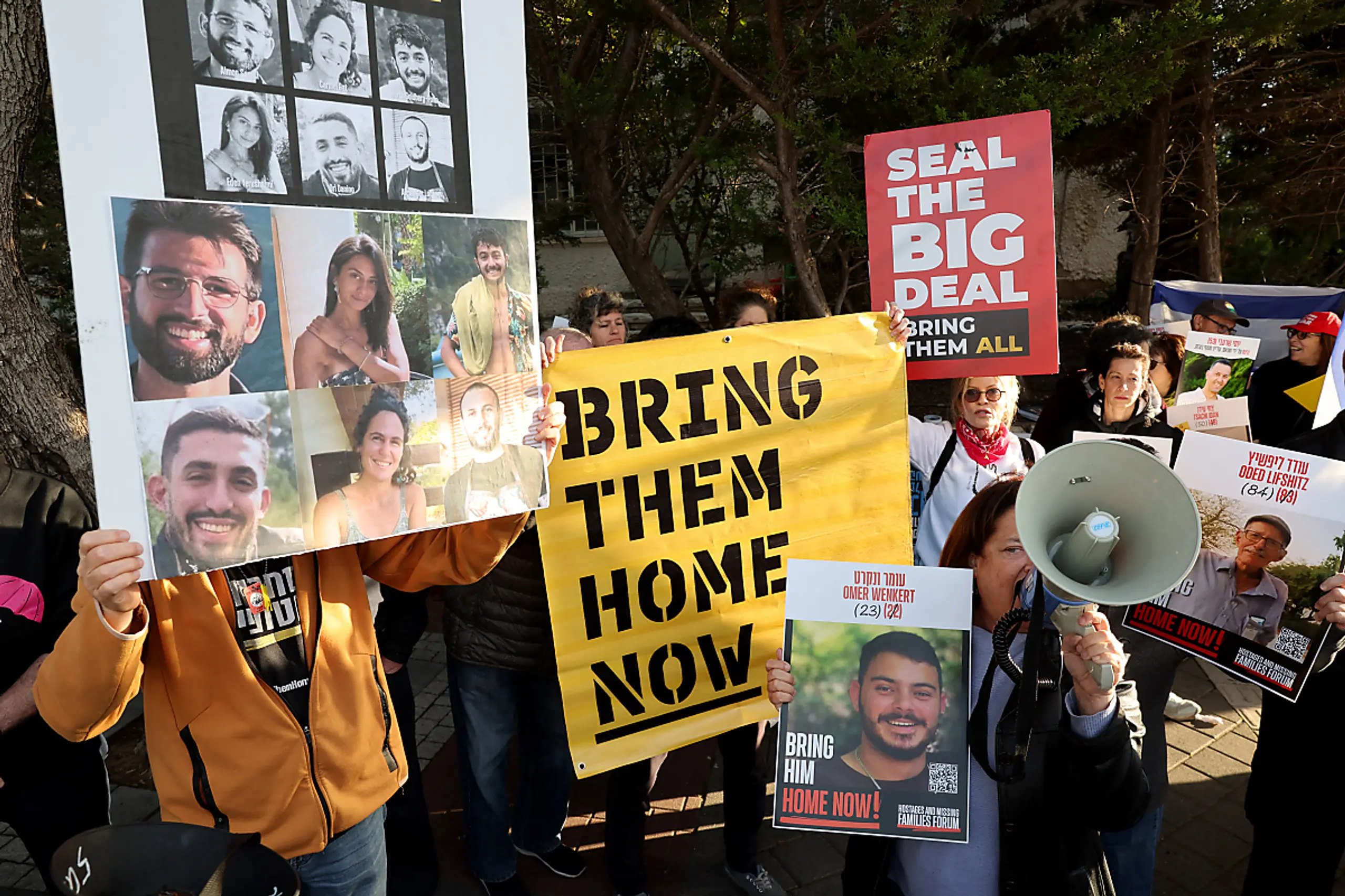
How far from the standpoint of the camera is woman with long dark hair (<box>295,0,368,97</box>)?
142 cm

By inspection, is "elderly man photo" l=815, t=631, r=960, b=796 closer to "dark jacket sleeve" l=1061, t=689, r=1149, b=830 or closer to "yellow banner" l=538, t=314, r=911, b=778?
"dark jacket sleeve" l=1061, t=689, r=1149, b=830

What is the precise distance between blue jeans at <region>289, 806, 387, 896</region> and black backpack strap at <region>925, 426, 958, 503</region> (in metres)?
2.11

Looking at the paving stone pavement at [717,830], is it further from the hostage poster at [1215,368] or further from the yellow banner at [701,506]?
the hostage poster at [1215,368]

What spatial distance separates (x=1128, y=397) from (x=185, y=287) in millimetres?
3466

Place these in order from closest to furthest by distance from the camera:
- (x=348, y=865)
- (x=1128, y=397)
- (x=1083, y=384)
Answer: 1. (x=348, y=865)
2. (x=1128, y=397)
3. (x=1083, y=384)

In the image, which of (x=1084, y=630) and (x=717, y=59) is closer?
(x=1084, y=630)

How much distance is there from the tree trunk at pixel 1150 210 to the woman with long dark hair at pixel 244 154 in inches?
294

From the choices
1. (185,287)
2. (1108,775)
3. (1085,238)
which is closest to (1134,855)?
(1108,775)

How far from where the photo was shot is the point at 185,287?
1335mm

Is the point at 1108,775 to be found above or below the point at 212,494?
below

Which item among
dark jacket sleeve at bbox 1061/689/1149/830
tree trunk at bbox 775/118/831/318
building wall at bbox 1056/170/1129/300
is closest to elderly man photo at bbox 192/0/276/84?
dark jacket sleeve at bbox 1061/689/1149/830

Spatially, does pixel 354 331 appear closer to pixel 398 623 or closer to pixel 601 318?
pixel 398 623

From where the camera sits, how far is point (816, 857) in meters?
3.36

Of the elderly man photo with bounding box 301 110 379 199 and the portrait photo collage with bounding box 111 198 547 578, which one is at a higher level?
the elderly man photo with bounding box 301 110 379 199
